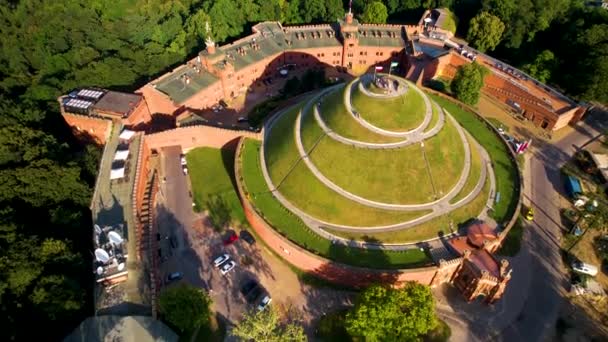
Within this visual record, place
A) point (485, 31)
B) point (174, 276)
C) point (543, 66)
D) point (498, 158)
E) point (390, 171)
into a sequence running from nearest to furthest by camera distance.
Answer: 1. point (174, 276)
2. point (390, 171)
3. point (498, 158)
4. point (543, 66)
5. point (485, 31)

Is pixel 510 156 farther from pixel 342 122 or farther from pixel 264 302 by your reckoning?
pixel 264 302

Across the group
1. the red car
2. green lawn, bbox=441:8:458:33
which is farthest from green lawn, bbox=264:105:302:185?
green lawn, bbox=441:8:458:33

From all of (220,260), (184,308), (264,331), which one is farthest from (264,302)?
(184,308)

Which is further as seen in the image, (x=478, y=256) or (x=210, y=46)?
(x=210, y=46)

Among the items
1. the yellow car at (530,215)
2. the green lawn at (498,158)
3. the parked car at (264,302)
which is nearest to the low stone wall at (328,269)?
the parked car at (264,302)

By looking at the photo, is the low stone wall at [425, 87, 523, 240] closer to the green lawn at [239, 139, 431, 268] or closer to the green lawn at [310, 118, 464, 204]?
the green lawn at [310, 118, 464, 204]

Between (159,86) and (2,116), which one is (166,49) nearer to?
(159,86)

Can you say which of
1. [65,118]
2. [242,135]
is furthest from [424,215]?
[65,118]
